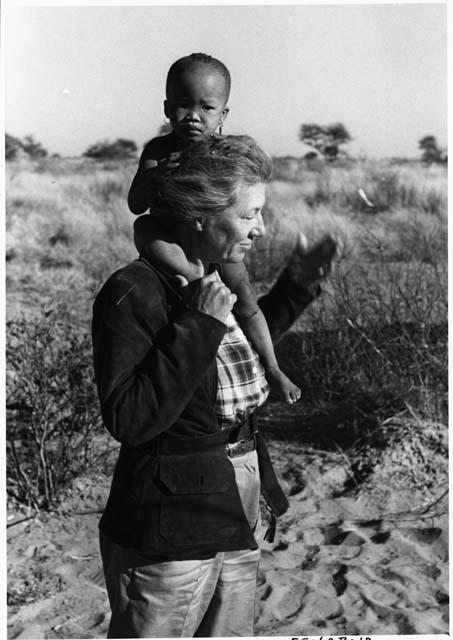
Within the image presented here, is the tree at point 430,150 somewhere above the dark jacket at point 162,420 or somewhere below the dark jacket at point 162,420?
above

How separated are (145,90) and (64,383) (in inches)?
70.2

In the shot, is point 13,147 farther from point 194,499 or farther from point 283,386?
point 194,499

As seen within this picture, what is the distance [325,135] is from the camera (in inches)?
461

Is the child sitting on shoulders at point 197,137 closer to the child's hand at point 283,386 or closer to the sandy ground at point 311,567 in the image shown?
the child's hand at point 283,386

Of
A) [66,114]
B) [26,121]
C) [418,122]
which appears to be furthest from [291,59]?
[26,121]

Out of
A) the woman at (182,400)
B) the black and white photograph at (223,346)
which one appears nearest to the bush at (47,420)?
the black and white photograph at (223,346)

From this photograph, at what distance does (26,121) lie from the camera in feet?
32.3

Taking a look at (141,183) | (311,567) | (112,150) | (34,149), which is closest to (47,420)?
(311,567)

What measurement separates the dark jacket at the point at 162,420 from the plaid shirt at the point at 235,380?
0.15 feet

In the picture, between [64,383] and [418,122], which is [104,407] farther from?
[418,122]

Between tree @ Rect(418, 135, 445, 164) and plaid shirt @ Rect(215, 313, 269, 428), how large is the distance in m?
9.62

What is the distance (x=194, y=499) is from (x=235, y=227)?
668 millimetres

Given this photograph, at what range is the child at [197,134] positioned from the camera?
2307 millimetres

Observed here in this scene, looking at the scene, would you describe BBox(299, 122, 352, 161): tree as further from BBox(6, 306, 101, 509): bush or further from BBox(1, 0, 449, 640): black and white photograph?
BBox(6, 306, 101, 509): bush
